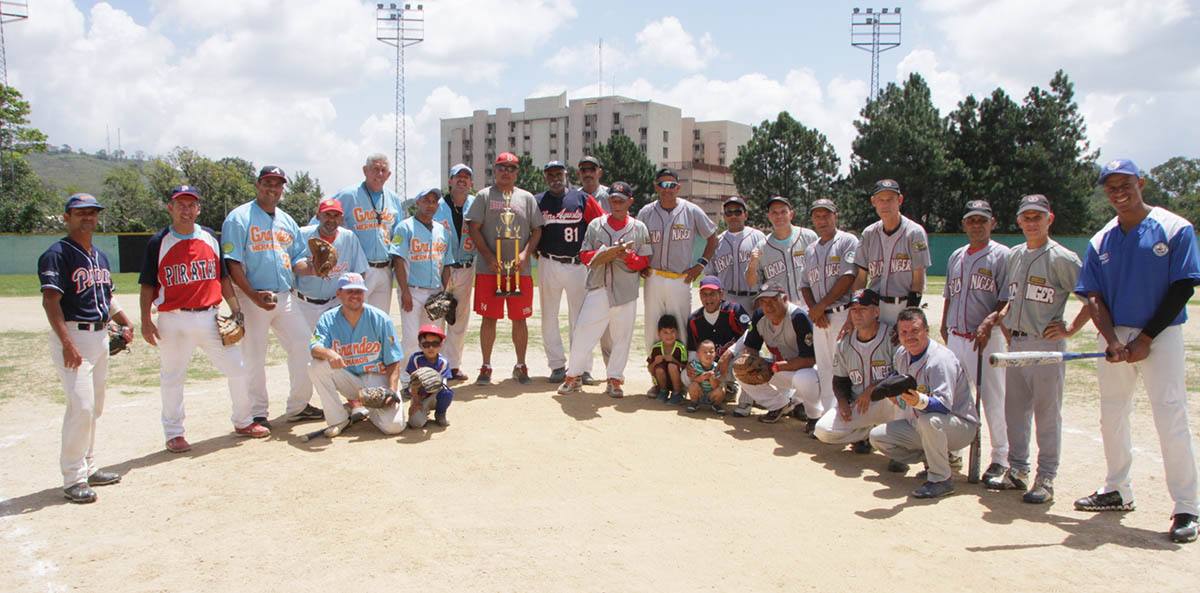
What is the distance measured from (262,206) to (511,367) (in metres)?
4.20

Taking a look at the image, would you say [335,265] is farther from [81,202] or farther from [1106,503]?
[1106,503]

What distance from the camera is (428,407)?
659cm

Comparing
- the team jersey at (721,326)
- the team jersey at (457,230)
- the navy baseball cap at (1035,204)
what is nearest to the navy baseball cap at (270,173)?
the team jersey at (457,230)

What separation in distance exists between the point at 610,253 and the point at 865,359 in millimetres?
2653

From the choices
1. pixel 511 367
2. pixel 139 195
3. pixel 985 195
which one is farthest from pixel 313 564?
pixel 139 195

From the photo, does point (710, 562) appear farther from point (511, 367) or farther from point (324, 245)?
point (511, 367)

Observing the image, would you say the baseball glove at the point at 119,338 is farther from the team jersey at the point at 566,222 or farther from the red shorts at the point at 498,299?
the team jersey at the point at 566,222

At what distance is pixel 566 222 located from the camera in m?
8.30

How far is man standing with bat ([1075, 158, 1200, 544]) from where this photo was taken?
443 centimetres

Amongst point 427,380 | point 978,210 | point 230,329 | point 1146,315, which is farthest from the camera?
point 427,380

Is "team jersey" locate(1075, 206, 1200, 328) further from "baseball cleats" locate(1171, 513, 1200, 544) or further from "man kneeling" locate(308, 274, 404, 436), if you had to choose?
"man kneeling" locate(308, 274, 404, 436)

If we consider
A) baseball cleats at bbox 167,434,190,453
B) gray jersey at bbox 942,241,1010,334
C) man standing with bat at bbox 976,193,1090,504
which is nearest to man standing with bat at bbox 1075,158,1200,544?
man standing with bat at bbox 976,193,1090,504

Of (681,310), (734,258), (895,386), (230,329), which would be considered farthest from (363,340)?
(895,386)

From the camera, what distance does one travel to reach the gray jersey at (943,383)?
5.34m
